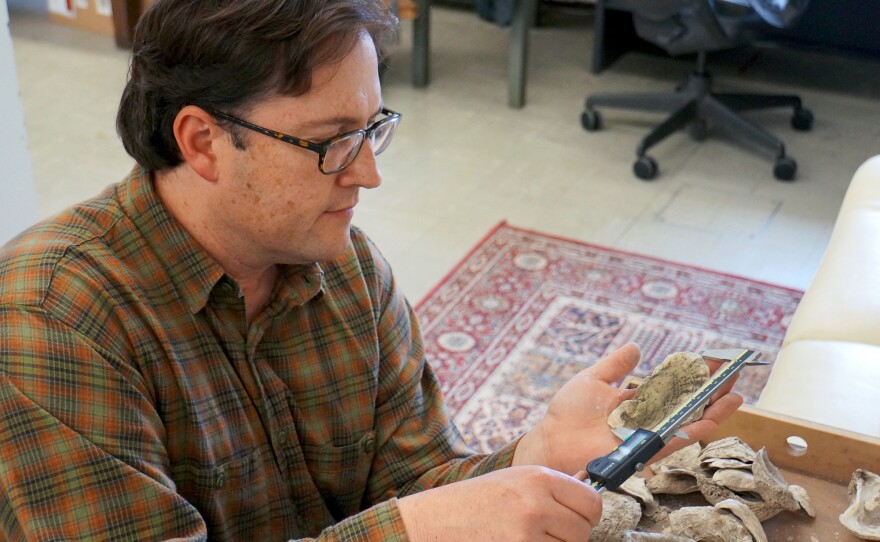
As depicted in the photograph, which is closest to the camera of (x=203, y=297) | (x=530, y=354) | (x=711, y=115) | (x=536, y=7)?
(x=203, y=297)

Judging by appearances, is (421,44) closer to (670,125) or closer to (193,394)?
(670,125)

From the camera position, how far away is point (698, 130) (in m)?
4.00

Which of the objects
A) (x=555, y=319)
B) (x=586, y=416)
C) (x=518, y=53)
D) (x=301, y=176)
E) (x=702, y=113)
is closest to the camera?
(x=301, y=176)

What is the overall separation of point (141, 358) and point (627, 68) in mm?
3835

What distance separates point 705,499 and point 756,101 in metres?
2.94

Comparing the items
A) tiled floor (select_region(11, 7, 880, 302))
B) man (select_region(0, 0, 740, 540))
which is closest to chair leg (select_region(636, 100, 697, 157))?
tiled floor (select_region(11, 7, 880, 302))

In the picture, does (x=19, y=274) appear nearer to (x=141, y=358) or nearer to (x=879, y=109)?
(x=141, y=358)

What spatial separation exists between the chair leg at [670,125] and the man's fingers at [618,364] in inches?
98.4

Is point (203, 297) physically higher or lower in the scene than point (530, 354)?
higher

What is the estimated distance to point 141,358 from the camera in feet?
3.85

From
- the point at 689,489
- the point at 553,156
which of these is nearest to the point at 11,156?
the point at 689,489

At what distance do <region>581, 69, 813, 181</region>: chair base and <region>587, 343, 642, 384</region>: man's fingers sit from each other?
2.49 meters

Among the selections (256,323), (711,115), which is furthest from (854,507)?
(711,115)

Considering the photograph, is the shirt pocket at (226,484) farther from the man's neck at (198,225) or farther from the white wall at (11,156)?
the white wall at (11,156)
